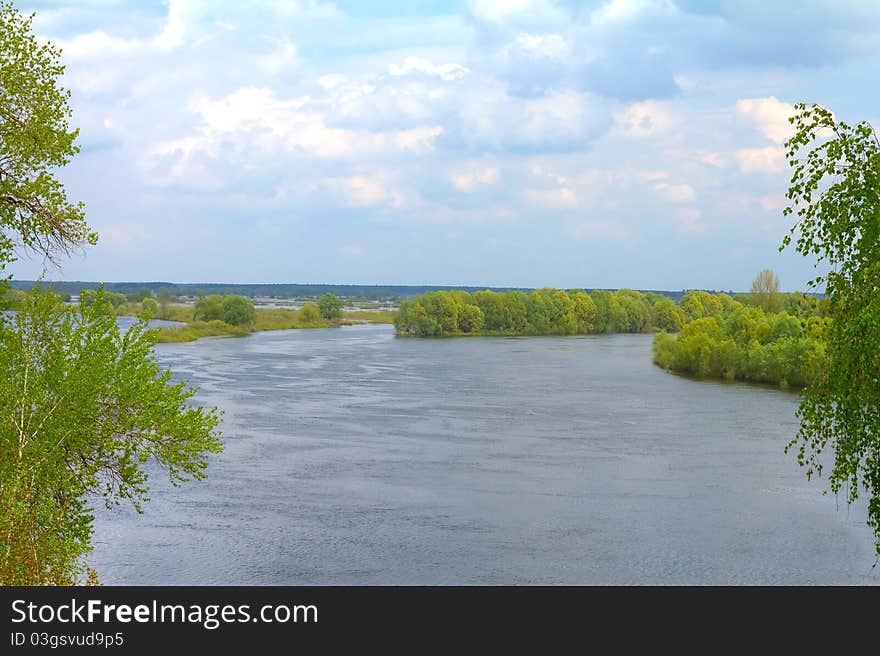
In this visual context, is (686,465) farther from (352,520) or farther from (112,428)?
(112,428)

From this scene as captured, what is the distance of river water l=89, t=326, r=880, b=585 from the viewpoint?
11.7 m

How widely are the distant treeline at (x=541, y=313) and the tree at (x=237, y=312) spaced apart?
12.1 metres

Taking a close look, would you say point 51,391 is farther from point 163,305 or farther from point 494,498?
point 163,305

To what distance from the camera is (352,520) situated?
13781mm

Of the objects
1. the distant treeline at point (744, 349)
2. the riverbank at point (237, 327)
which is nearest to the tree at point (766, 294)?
the distant treeline at point (744, 349)

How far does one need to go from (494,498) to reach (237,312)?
54249mm

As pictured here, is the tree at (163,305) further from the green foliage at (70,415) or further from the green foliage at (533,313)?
the green foliage at (70,415)

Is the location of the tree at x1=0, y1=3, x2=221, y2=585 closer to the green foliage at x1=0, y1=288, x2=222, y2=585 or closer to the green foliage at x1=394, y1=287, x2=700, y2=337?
the green foliage at x1=0, y1=288, x2=222, y2=585

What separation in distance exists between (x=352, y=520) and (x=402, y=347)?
36740mm

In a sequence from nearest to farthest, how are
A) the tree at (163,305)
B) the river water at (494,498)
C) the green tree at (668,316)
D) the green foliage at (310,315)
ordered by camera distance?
the river water at (494,498)
the green tree at (668,316)
the green foliage at (310,315)
the tree at (163,305)

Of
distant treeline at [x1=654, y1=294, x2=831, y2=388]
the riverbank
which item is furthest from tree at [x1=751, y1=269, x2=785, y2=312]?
the riverbank

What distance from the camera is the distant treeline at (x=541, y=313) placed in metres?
61.0

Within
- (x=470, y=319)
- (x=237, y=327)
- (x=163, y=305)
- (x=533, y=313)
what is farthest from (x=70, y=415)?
(x=163, y=305)
